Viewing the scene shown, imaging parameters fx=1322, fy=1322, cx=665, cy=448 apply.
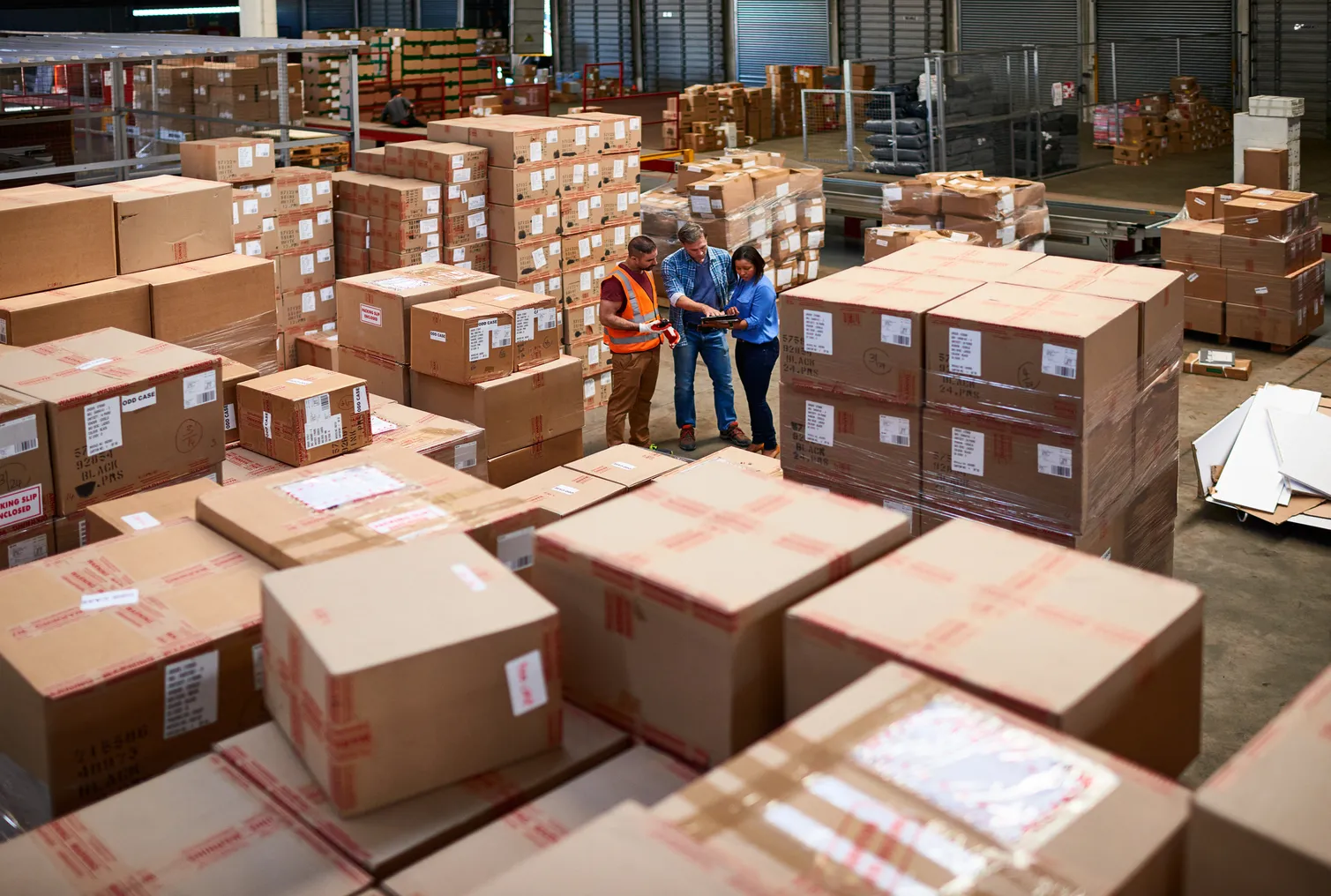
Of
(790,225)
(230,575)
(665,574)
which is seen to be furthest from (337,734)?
(790,225)

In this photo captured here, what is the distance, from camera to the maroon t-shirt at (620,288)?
737cm

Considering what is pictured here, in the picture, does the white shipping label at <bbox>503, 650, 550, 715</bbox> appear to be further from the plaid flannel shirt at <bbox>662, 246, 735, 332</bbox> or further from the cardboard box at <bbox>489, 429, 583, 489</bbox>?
the plaid flannel shirt at <bbox>662, 246, 735, 332</bbox>

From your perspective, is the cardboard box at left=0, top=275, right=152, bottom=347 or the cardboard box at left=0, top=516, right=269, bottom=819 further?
the cardboard box at left=0, top=275, right=152, bottom=347

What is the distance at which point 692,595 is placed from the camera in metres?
2.55

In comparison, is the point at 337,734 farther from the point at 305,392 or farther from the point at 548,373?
the point at 548,373

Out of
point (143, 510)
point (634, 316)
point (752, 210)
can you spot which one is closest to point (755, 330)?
point (634, 316)

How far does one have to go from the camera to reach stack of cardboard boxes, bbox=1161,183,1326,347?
374 inches

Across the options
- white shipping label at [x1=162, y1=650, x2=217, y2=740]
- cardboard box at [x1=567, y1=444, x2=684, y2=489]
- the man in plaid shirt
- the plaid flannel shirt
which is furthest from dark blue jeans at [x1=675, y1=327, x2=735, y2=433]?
white shipping label at [x1=162, y1=650, x2=217, y2=740]

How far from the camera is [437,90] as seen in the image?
77.0ft

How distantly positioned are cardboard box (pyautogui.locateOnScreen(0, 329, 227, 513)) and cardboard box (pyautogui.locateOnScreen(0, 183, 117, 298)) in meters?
1.09

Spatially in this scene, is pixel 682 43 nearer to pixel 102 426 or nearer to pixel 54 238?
pixel 54 238

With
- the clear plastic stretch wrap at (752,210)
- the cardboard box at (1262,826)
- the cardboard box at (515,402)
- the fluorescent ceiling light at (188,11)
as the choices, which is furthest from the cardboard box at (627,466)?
the fluorescent ceiling light at (188,11)

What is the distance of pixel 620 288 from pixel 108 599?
179 inches

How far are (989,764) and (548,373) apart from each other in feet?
15.0
